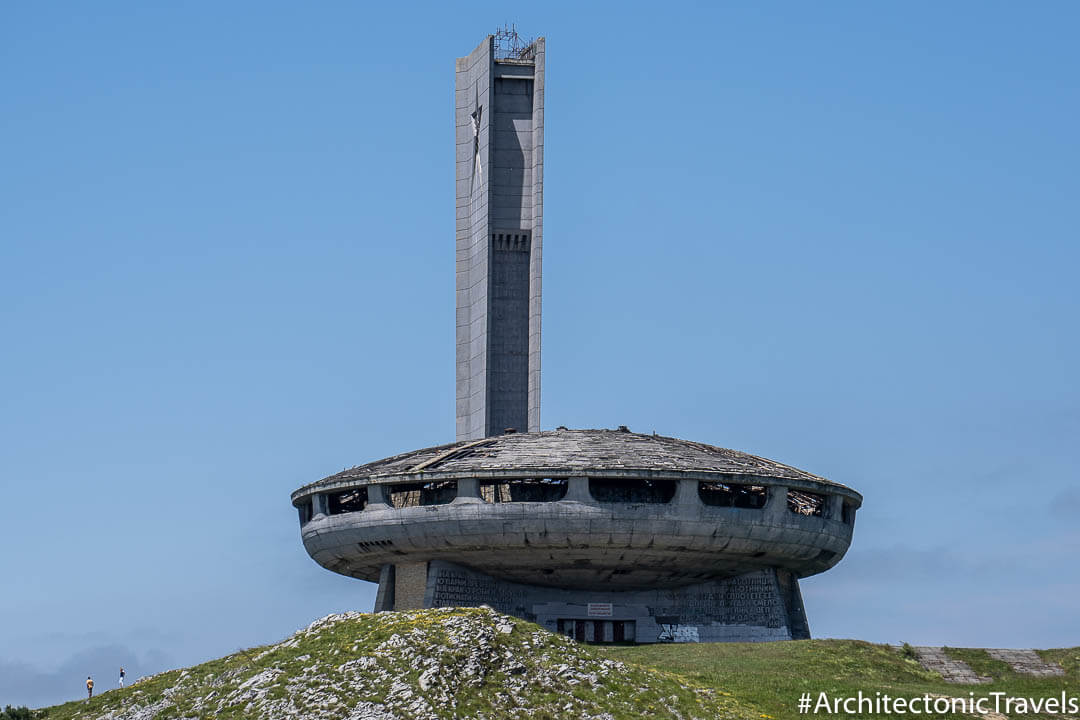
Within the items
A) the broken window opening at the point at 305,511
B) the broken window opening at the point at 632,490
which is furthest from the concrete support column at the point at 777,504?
the broken window opening at the point at 305,511

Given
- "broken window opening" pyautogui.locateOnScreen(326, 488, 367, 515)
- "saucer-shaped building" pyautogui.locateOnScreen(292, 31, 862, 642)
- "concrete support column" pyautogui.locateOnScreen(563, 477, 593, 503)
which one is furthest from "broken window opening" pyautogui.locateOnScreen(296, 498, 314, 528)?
"concrete support column" pyautogui.locateOnScreen(563, 477, 593, 503)

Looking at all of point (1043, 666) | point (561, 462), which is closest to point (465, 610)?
point (561, 462)

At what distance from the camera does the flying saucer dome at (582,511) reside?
165 ft

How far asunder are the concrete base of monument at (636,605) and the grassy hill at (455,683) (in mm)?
10943

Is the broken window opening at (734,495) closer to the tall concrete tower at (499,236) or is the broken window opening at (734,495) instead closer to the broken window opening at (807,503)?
the broken window opening at (807,503)

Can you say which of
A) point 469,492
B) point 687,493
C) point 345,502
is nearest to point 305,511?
point 345,502

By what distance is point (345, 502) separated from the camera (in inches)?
2173

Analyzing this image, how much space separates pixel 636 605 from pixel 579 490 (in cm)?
643

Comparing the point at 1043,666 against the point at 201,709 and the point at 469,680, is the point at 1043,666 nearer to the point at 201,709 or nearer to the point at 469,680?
the point at 469,680

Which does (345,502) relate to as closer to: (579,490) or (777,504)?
(579,490)

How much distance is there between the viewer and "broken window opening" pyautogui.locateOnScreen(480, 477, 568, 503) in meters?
51.6

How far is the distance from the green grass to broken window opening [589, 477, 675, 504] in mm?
4689

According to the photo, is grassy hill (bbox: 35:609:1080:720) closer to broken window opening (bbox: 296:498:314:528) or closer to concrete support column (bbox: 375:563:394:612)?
concrete support column (bbox: 375:563:394:612)

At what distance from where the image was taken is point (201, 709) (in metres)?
37.0
